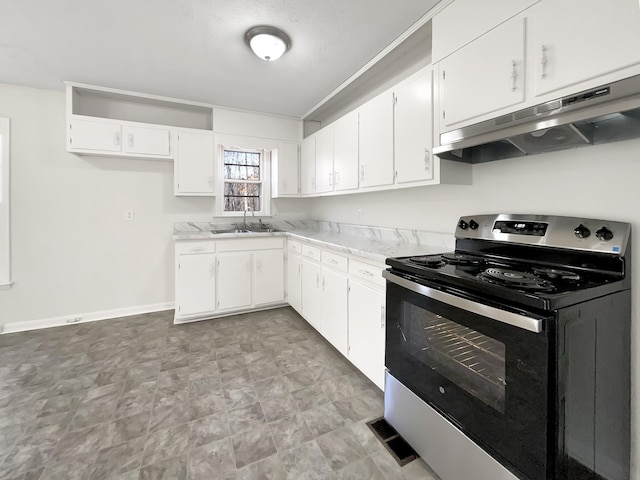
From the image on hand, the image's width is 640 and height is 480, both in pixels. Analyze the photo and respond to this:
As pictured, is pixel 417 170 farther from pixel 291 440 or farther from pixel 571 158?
pixel 291 440

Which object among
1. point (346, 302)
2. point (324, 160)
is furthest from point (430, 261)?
point (324, 160)

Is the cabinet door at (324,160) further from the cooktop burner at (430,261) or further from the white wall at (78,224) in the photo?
the cooktop burner at (430,261)

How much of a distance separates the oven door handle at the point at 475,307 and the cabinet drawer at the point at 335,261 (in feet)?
2.59

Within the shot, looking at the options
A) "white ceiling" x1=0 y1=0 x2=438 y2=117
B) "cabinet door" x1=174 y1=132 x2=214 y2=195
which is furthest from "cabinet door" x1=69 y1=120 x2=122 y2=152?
"cabinet door" x1=174 y1=132 x2=214 y2=195

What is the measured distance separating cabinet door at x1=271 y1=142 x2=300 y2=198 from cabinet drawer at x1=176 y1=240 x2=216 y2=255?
115cm

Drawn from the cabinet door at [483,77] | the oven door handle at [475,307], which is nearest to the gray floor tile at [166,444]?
the oven door handle at [475,307]

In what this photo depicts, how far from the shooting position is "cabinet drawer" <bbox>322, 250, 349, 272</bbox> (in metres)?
2.37

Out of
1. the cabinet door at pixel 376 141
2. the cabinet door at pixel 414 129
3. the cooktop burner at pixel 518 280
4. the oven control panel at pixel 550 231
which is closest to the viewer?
the cooktop burner at pixel 518 280

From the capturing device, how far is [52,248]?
10.8 ft

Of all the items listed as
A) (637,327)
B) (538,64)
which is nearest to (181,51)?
(538,64)

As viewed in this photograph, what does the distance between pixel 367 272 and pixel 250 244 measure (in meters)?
1.89

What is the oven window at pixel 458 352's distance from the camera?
117cm

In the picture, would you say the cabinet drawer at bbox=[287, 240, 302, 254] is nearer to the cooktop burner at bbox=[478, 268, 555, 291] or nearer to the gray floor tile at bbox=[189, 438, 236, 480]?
the gray floor tile at bbox=[189, 438, 236, 480]

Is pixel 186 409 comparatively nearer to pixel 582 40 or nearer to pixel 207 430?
pixel 207 430
